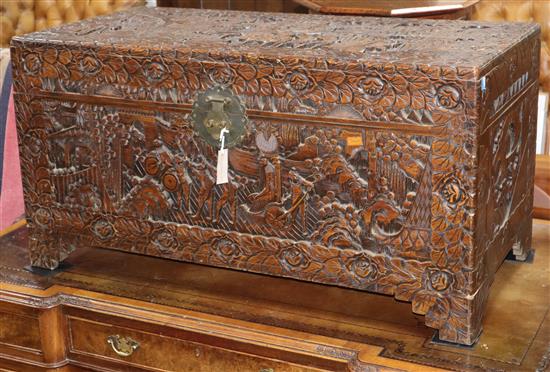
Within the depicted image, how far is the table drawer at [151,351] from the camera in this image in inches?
66.6

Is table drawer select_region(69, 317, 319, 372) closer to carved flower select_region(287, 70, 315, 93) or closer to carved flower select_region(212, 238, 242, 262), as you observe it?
carved flower select_region(212, 238, 242, 262)

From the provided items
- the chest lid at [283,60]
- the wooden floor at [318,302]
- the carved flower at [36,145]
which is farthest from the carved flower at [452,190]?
the carved flower at [36,145]

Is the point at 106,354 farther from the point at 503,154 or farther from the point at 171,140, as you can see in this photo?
the point at 503,154

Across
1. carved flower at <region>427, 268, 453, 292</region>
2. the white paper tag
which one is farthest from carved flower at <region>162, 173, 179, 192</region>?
carved flower at <region>427, 268, 453, 292</region>

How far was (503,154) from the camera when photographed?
65.7 inches

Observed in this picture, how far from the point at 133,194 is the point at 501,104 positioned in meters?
0.71

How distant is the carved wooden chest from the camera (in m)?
1.54

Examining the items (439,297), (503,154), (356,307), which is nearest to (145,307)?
(356,307)

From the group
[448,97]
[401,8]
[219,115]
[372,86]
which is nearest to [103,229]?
[219,115]

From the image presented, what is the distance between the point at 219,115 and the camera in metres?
1.67

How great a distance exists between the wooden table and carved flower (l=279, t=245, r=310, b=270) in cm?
107

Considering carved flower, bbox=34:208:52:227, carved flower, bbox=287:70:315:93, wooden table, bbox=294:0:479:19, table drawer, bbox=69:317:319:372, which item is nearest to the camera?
carved flower, bbox=287:70:315:93

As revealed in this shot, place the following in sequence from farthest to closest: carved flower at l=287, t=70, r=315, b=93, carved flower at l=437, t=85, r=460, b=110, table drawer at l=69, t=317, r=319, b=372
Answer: table drawer at l=69, t=317, r=319, b=372 → carved flower at l=287, t=70, r=315, b=93 → carved flower at l=437, t=85, r=460, b=110

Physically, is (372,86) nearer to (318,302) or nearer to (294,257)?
(294,257)
